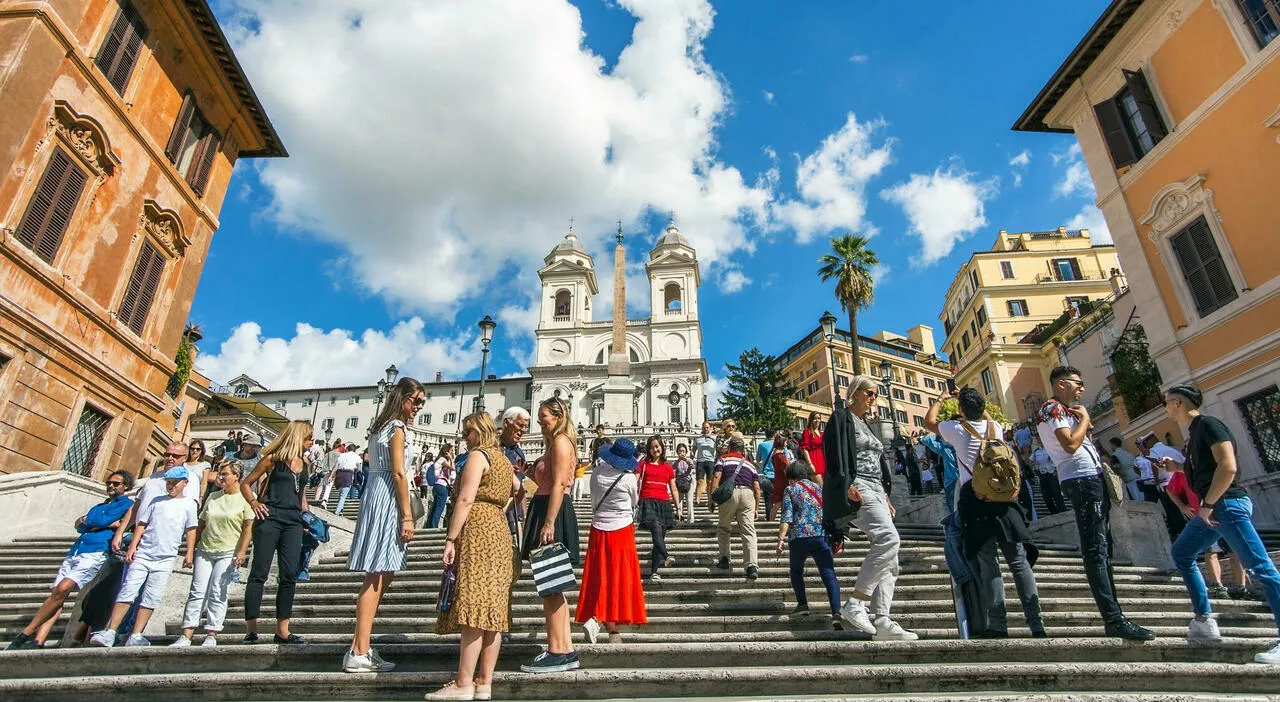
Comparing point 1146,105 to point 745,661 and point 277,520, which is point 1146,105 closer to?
point 745,661

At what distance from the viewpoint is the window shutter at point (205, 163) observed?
17516 mm

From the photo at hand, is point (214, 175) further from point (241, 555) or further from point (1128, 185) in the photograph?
point (1128, 185)

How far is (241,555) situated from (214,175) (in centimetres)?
1722

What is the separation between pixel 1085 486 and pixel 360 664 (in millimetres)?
5417

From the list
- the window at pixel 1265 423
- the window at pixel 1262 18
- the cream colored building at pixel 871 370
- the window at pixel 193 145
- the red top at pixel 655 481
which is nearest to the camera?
the red top at pixel 655 481

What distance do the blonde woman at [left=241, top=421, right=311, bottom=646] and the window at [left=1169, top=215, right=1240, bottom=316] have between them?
17998mm

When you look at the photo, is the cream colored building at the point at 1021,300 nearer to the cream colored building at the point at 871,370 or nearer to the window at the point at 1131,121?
the cream colored building at the point at 871,370

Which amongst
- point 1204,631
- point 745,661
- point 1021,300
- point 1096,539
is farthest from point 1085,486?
point 1021,300

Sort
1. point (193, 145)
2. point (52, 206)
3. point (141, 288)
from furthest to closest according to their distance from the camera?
point (193, 145), point (141, 288), point (52, 206)

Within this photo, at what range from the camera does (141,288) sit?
15.4 meters

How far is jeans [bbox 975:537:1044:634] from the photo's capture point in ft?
14.6

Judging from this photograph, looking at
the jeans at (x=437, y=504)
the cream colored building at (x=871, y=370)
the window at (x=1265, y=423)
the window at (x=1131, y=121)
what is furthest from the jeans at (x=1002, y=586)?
the cream colored building at (x=871, y=370)

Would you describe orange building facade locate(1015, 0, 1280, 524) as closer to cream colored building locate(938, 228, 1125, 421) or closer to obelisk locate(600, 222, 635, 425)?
cream colored building locate(938, 228, 1125, 421)

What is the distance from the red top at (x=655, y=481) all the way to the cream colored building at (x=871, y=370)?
169 ft
